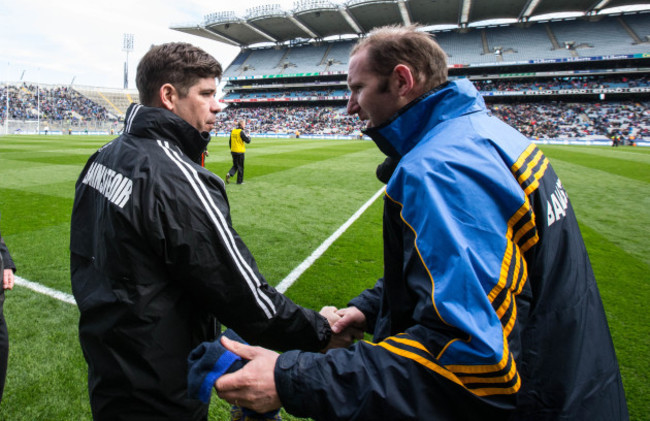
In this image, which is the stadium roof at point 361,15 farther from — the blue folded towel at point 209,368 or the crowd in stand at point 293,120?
the blue folded towel at point 209,368

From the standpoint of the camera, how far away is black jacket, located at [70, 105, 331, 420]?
1.43 metres

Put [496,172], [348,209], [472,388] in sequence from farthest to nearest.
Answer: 1. [348,209]
2. [496,172]
3. [472,388]

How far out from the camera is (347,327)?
182 centimetres

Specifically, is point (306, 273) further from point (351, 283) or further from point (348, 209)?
point (348, 209)

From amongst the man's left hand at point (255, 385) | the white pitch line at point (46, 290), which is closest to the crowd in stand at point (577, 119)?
the white pitch line at point (46, 290)

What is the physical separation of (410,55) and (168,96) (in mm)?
1180

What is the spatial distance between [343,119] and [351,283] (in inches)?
2119

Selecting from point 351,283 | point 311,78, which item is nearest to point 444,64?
point 351,283

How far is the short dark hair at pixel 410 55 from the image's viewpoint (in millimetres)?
1498

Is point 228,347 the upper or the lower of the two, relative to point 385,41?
lower

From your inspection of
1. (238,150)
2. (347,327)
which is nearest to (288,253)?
(347,327)

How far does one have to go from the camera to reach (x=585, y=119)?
44.3m

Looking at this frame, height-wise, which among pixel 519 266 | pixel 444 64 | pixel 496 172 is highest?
pixel 444 64

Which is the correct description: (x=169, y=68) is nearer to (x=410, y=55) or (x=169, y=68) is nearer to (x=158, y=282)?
(x=158, y=282)
